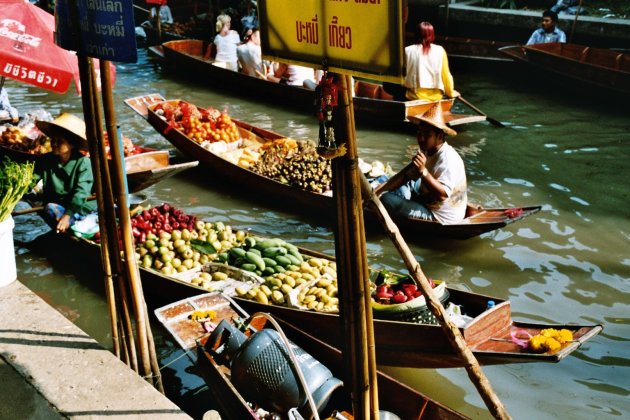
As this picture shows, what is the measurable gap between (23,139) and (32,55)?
→ 2757mm

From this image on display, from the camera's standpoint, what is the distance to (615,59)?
1281 centimetres

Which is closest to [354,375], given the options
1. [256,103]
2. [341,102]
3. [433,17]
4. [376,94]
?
[341,102]

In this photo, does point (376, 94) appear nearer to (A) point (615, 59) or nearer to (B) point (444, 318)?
(A) point (615, 59)

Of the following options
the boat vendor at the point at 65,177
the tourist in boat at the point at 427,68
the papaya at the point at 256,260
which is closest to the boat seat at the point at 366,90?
the tourist in boat at the point at 427,68

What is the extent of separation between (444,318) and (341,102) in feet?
3.85

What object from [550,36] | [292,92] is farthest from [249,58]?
[550,36]

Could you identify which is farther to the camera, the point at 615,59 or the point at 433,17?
the point at 433,17

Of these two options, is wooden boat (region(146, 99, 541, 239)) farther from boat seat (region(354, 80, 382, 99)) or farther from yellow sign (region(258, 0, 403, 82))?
yellow sign (region(258, 0, 403, 82))

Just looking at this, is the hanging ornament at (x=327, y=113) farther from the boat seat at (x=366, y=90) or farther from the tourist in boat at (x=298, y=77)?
the tourist in boat at (x=298, y=77)

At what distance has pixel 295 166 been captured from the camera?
7965mm

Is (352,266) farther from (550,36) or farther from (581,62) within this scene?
(550,36)

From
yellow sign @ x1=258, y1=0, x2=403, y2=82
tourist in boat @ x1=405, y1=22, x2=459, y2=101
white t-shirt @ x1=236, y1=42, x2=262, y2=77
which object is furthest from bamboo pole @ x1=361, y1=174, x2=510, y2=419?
white t-shirt @ x1=236, y1=42, x2=262, y2=77

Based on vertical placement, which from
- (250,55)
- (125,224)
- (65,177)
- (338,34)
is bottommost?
(65,177)

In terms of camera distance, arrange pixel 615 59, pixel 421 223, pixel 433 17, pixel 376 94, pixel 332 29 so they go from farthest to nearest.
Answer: pixel 433 17
pixel 615 59
pixel 376 94
pixel 421 223
pixel 332 29
